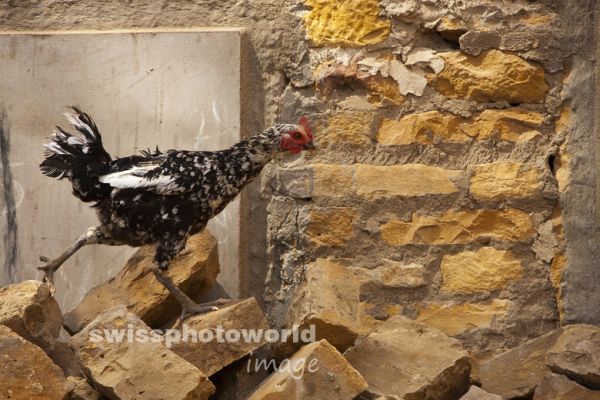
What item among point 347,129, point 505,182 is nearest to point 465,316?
point 505,182

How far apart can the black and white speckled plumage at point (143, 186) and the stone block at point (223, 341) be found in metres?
0.35

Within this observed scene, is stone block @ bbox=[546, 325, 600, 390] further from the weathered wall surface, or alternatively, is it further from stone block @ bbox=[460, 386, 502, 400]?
the weathered wall surface

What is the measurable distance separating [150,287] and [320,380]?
987mm

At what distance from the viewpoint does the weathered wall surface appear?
446cm

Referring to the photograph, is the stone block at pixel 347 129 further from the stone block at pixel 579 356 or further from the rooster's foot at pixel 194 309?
the stone block at pixel 579 356

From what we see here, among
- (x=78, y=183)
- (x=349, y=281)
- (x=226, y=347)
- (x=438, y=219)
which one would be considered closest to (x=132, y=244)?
(x=78, y=183)

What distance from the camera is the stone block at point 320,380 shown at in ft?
11.8

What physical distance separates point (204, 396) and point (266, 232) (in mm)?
1130

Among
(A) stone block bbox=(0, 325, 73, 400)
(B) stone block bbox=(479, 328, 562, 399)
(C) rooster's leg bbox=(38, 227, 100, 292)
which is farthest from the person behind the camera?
(C) rooster's leg bbox=(38, 227, 100, 292)

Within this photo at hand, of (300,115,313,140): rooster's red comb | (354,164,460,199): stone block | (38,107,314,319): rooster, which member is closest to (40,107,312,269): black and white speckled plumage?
(38,107,314,319): rooster

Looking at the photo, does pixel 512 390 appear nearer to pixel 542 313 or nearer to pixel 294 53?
pixel 542 313

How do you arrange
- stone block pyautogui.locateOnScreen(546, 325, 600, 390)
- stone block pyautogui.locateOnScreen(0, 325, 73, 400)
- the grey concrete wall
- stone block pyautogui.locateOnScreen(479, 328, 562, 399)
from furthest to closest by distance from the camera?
1. the grey concrete wall
2. stone block pyautogui.locateOnScreen(479, 328, 562, 399)
3. stone block pyautogui.locateOnScreen(546, 325, 600, 390)
4. stone block pyautogui.locateOnScreen(0, 325, 73, 400)

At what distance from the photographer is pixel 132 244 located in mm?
4145

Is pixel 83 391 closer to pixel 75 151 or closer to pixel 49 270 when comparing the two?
pixel 49 270
